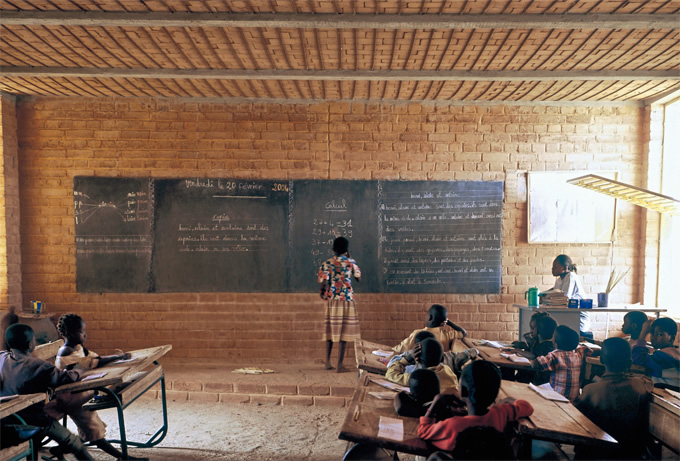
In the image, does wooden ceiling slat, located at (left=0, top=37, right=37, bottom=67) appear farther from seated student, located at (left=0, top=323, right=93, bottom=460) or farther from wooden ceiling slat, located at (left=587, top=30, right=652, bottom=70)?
wooden ceiling slat, located at (left=587, top=30, right=652, bottom=70)

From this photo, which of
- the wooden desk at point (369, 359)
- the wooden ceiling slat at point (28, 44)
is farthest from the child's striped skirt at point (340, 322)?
the wooden ceiling slat at point (28, 44)

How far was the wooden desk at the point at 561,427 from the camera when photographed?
2.22m

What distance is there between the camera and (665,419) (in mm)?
2547

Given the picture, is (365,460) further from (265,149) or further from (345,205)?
(265,149)

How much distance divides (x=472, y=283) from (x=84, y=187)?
545cm

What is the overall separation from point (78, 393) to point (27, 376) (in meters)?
0.46

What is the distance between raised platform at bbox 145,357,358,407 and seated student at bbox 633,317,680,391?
283cm

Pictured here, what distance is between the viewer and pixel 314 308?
5.96 meters

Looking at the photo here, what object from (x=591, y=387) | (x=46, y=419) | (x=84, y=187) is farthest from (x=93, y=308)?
(x=591, y=387)

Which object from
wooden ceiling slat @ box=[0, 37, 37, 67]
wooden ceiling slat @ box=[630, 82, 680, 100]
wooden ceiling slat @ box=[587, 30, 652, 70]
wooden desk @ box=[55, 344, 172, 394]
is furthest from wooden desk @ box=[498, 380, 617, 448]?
wooden ceiling slat @ box=[0, 37, 37, 67]

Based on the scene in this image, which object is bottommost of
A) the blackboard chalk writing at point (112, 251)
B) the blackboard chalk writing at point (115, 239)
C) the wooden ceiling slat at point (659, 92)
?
the blackboard chalk writing at point (112, 251)

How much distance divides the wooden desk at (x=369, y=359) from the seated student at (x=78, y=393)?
1944mm

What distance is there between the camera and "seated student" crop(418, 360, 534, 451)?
2.08 metres

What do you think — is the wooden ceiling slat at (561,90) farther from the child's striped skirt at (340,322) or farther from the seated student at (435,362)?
the seated student at (435,362)
